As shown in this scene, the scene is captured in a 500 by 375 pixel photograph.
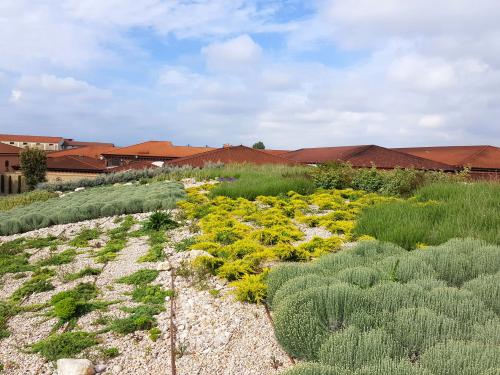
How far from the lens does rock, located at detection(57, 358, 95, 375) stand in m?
3.79

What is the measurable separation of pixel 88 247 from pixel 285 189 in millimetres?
5644

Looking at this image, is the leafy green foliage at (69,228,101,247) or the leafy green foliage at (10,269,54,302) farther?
the leafy green foliage at (69,228,101,247)

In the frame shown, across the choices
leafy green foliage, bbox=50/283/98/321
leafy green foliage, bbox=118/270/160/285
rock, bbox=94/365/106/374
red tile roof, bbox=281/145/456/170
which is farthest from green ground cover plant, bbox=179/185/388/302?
red tile roof, bbox=281/145/456/170

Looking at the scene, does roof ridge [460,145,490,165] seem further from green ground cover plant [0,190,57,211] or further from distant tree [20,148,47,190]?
distant tree [20,148,47,190]

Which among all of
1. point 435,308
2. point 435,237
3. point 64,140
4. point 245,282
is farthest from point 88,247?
point 64,140

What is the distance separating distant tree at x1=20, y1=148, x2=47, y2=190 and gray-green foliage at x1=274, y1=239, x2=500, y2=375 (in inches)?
979

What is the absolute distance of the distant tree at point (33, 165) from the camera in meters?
26.0

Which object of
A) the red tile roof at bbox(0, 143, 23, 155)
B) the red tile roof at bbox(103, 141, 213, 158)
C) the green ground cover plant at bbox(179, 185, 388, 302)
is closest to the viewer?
the green ground cover plant at bbox(179, 185, 388, 302)

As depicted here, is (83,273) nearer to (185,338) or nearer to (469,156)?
(185,338)

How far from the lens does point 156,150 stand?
32.7 meters

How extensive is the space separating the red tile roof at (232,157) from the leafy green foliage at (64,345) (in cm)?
1855

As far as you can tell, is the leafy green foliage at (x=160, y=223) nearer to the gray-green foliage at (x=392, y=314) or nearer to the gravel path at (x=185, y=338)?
the gravel path at (x=185, y=338)

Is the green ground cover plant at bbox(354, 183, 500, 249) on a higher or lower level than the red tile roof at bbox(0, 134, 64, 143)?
lower

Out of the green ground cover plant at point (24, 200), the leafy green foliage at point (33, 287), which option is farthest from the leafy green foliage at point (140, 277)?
the green ground cover plant at point (24, 200)
